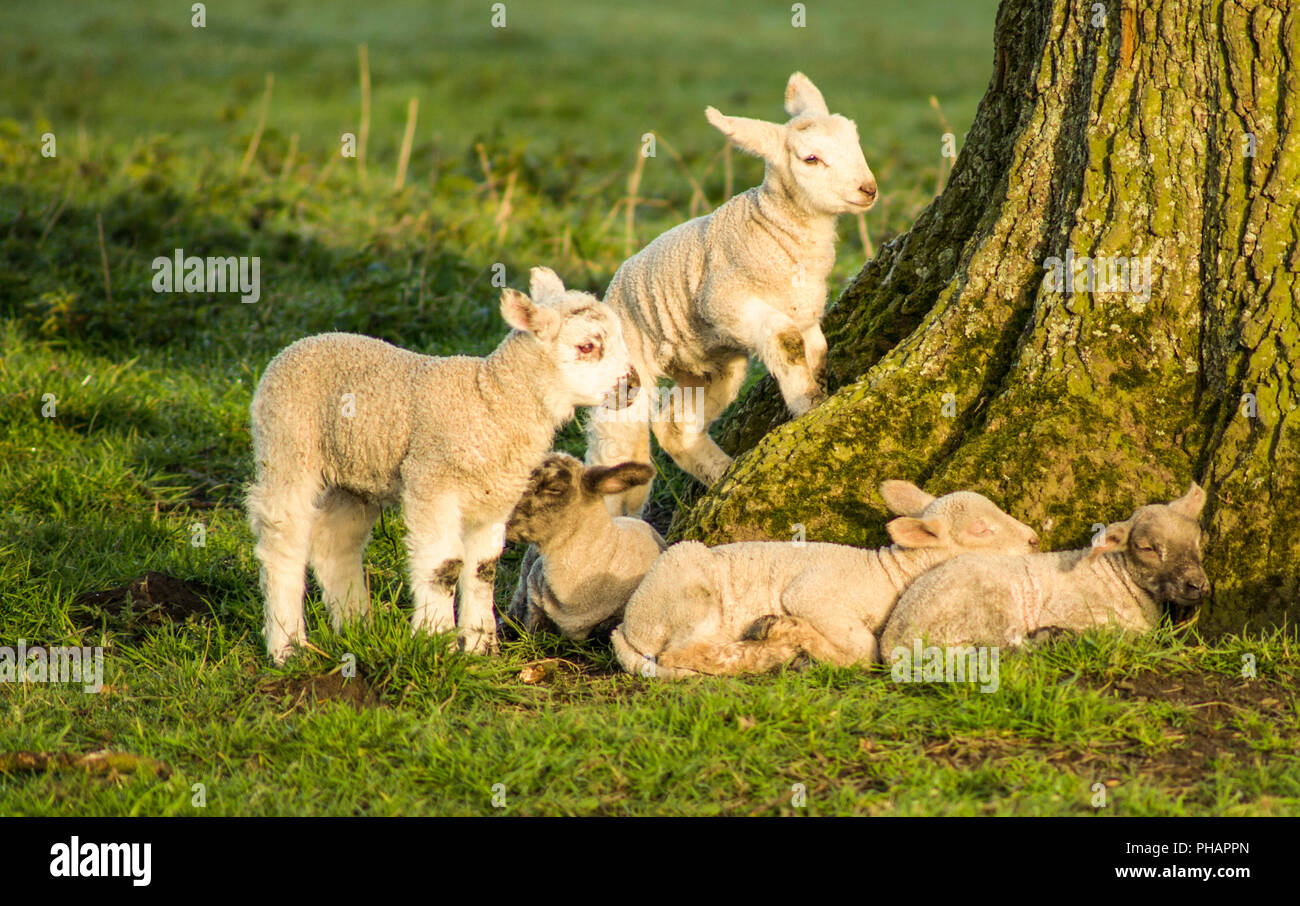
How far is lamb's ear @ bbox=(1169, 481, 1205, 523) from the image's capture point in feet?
15.4

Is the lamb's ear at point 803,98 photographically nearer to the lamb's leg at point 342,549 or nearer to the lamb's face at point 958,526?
the lamb's face at point 958,526

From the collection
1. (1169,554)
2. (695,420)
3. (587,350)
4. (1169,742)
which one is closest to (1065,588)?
(1169,554)

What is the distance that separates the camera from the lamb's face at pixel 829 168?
230 inches

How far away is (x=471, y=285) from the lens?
→ 9.57 meters

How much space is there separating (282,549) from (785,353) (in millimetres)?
2283

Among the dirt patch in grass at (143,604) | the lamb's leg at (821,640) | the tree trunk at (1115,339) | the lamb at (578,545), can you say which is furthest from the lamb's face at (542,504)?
the dirt patch in grass at (143,604)

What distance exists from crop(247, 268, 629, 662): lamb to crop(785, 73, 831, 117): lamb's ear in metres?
1.65

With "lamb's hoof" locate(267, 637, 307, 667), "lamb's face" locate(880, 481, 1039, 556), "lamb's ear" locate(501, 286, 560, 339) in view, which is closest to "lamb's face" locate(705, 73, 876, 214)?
"lamb's ear" locate(501, 286, 560, 339)

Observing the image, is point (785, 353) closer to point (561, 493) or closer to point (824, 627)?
point (561, 493)

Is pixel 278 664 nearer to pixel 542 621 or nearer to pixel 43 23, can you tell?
pixel 542 621

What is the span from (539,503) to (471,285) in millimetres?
4613

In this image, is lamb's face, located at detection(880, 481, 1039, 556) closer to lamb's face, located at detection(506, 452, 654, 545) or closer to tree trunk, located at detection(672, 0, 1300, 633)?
tree trunk, located at detection(672, 0, 1300, 633)

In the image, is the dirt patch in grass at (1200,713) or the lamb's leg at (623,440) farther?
the lamb's leg at (623,440)

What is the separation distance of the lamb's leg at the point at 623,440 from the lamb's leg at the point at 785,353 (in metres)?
0.63
